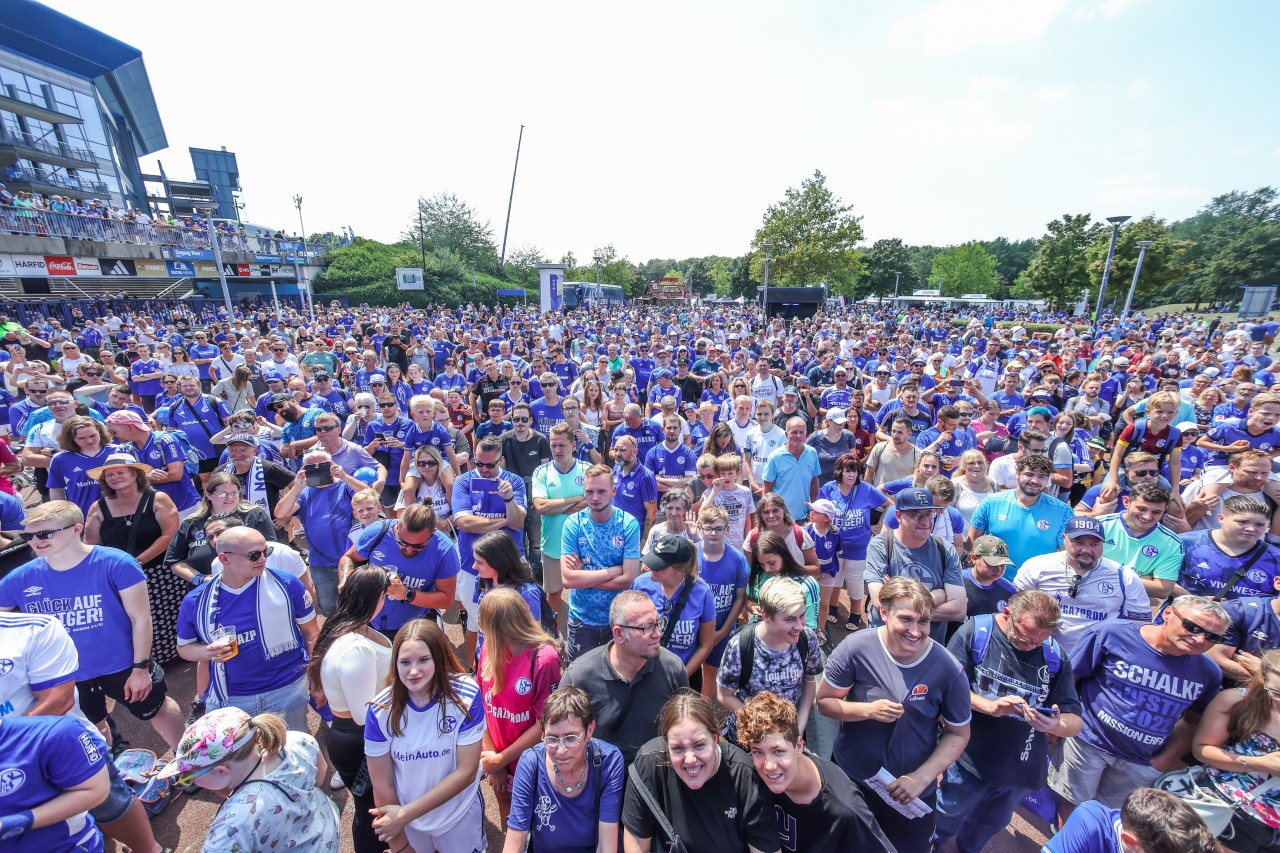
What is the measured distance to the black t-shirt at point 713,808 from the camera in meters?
2.28

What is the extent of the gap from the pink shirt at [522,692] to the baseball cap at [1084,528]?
10.9 ft

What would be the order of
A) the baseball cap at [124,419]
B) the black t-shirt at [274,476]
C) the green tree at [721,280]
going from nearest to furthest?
the baseball cap at [124,419] < the black t-shirt at [274,476] < the green tree at [721,280]

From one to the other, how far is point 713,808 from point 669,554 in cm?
128

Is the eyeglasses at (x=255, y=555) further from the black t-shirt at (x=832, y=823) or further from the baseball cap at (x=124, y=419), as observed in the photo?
the black t-shirt at (x=832, y=823)

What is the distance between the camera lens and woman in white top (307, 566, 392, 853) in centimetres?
270

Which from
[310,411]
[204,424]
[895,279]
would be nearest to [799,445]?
[310,411]

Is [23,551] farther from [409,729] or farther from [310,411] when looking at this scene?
[409,729]

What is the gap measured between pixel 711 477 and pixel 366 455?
3455 millimetres

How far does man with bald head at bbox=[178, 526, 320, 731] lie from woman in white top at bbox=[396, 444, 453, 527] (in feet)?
5.64

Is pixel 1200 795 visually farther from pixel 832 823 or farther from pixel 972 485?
pixel 972 485

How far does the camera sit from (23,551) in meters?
3.71

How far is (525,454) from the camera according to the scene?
6.05m

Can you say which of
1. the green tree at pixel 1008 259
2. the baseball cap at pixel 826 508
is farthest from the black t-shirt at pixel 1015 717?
the green tree at pixel 1008 259

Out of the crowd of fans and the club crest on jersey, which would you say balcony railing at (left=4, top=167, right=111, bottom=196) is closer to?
the crowd of fans
